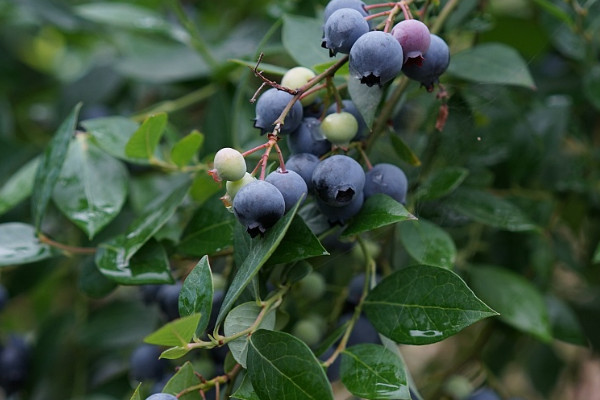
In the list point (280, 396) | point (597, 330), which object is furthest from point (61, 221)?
point (597, 330)

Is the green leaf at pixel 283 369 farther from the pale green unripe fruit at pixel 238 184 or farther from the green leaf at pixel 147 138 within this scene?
the green leaf at pixel 147 138

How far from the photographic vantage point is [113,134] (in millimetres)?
1075

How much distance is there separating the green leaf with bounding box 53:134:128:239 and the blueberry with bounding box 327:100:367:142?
40 centimetres

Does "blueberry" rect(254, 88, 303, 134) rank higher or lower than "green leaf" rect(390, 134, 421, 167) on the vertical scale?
higher

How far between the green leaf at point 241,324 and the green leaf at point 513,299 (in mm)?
516

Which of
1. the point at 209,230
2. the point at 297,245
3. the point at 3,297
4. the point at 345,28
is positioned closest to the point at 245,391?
the point at 297,245

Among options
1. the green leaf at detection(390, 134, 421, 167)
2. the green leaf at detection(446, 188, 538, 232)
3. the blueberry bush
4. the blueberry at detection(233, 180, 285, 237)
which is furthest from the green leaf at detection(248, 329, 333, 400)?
the green leaf at detection(446, 188, 538, 232)

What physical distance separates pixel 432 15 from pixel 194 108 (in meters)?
1.03

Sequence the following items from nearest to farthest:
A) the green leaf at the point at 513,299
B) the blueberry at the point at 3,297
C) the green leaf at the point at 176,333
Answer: the green leaf at the point at 176,333
the green leaf at the point at 513,299
the blueberry at the point at 3,297

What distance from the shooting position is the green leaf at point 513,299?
1.10 m

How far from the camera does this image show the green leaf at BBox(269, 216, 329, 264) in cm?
70

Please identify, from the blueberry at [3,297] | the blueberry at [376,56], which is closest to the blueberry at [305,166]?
the blueberry at [376,56]

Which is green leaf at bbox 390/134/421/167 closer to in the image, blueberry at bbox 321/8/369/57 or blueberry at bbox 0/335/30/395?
blueberry at bbox 321/8/369/57

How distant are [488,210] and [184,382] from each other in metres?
0.57
